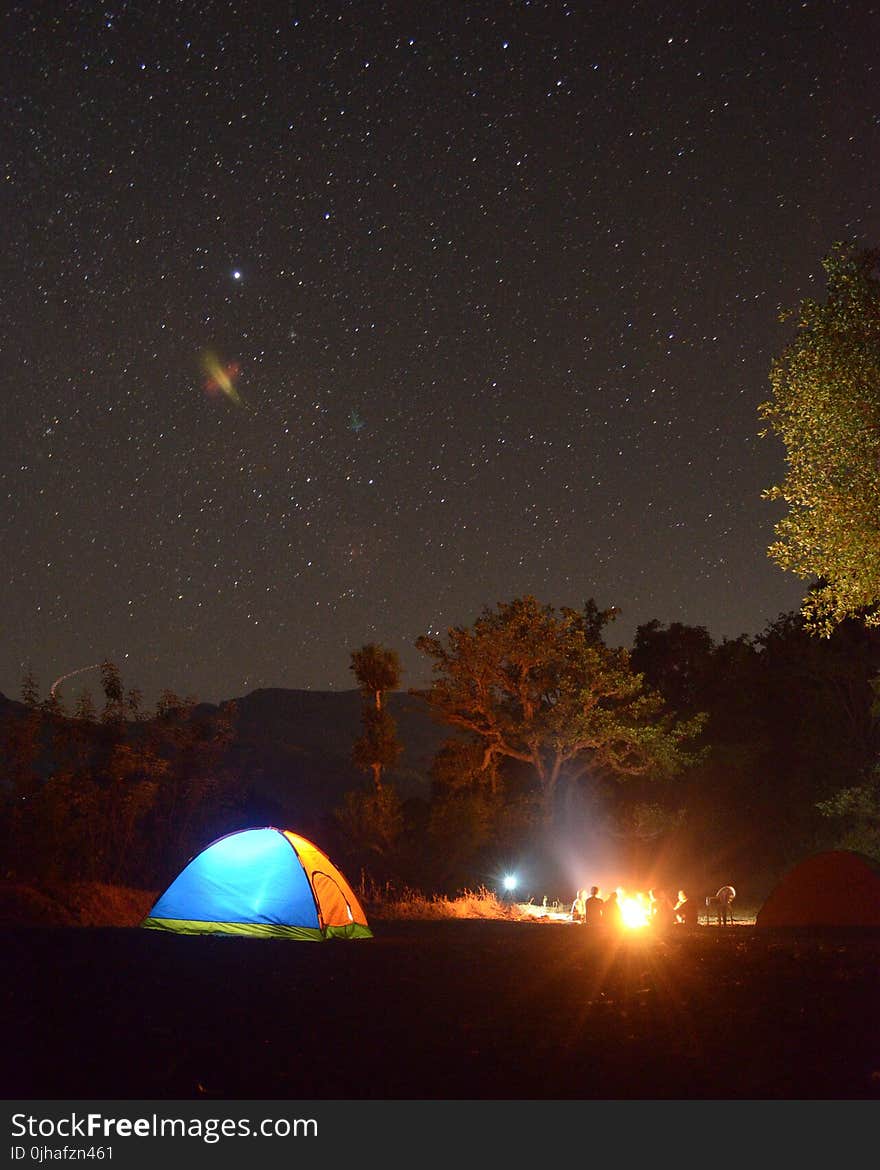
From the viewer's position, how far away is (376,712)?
111 feet

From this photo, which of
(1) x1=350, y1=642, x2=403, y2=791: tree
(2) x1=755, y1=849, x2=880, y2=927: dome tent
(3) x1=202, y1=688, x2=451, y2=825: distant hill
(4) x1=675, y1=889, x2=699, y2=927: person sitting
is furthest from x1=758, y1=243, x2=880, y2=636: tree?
(3) x1=202, y1=688, x2=451, y2=825: distant hill

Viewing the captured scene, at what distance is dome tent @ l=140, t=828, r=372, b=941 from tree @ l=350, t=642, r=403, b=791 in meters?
18.0

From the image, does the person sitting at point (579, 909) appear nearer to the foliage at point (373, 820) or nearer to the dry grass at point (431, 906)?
the dry grass at point (431, 906)

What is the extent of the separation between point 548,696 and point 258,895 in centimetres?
2059

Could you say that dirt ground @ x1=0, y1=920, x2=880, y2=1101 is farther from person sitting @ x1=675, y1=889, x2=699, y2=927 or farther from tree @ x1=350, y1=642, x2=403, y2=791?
tree @ x1=350, y1=642, x2=403, y2=791

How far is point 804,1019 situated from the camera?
666 centimetres

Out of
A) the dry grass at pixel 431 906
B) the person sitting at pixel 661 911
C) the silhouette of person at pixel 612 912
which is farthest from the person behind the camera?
the person sitting at pixel 661 911

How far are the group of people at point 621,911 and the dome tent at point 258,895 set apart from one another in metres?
6.77

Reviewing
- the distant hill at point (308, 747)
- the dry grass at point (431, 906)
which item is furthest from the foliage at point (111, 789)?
the dry grass at point (431, 906)

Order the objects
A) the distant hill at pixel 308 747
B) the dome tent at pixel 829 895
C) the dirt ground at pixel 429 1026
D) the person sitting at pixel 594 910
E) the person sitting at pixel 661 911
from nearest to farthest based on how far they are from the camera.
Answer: the dirt ground at pixel 429 1026 < the dome tent at pixel 829 895 < the person sitting at pixel 594 910 < the person sitting at pixel 661 911 < the distant hill at pixel 308 747

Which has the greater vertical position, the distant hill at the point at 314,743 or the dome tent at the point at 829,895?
the distant hill at the point at 314,743

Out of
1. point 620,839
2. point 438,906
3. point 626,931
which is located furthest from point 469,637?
point 626,931

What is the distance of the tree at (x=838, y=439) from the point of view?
17.4 m
